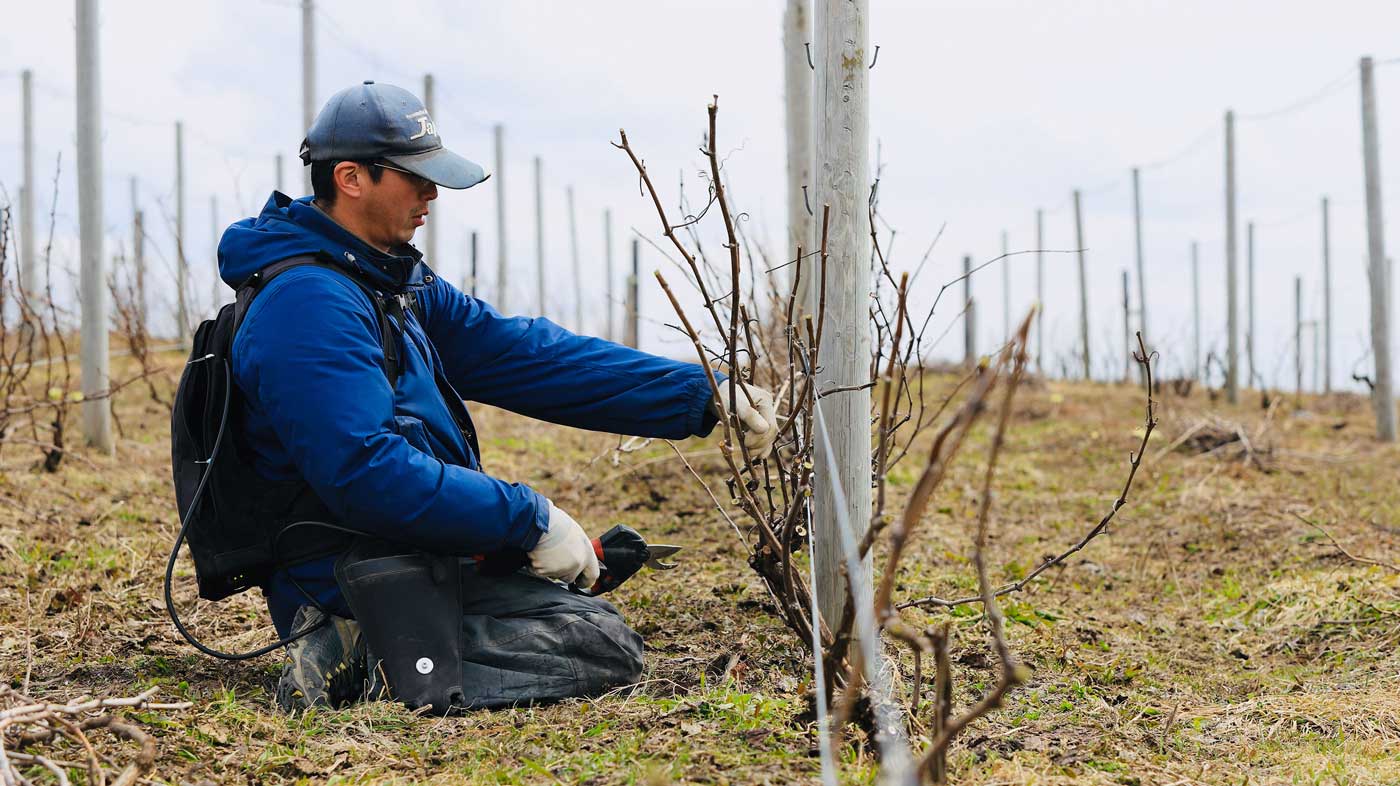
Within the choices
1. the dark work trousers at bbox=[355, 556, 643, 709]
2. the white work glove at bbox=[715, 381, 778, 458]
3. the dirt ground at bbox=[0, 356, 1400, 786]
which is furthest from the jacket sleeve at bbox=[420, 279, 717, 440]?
the dirt ground at bbox=[0, 356, 1400, 786]

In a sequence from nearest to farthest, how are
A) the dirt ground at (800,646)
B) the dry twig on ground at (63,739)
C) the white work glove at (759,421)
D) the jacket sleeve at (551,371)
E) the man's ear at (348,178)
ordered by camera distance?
the dry twig on ground at (63,739)
the dirt ground at (800,646)
the man's ear at (348,178)
the white work glove at (759,421)
the jacket sleeve at (551,371)

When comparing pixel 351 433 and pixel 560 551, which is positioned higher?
pixel 351 433

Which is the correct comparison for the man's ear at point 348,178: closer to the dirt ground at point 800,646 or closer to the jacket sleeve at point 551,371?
the jacket sleeve at point 551,371

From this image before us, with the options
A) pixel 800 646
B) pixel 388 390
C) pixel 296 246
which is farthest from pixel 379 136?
pixel 800 646

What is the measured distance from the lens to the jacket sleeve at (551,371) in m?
3.46

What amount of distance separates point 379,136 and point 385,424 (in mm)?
767

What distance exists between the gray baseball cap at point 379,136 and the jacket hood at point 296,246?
164 millimetres

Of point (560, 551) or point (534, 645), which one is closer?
point (560, 551)

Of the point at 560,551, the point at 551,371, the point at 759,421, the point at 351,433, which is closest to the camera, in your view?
the point at 351,433

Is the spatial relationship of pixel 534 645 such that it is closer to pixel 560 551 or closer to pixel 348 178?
pixel 560 551

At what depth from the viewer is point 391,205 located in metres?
3.11

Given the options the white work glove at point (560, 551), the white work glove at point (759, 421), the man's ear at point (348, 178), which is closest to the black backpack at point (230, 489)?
the man's ear at point (348, 178)

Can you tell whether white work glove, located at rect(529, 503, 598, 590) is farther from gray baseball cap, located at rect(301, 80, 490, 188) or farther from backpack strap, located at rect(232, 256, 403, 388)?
gray baseball cap, located at rect(301, 80, 490, 188)

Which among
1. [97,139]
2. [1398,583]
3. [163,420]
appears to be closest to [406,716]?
[1398,583]
